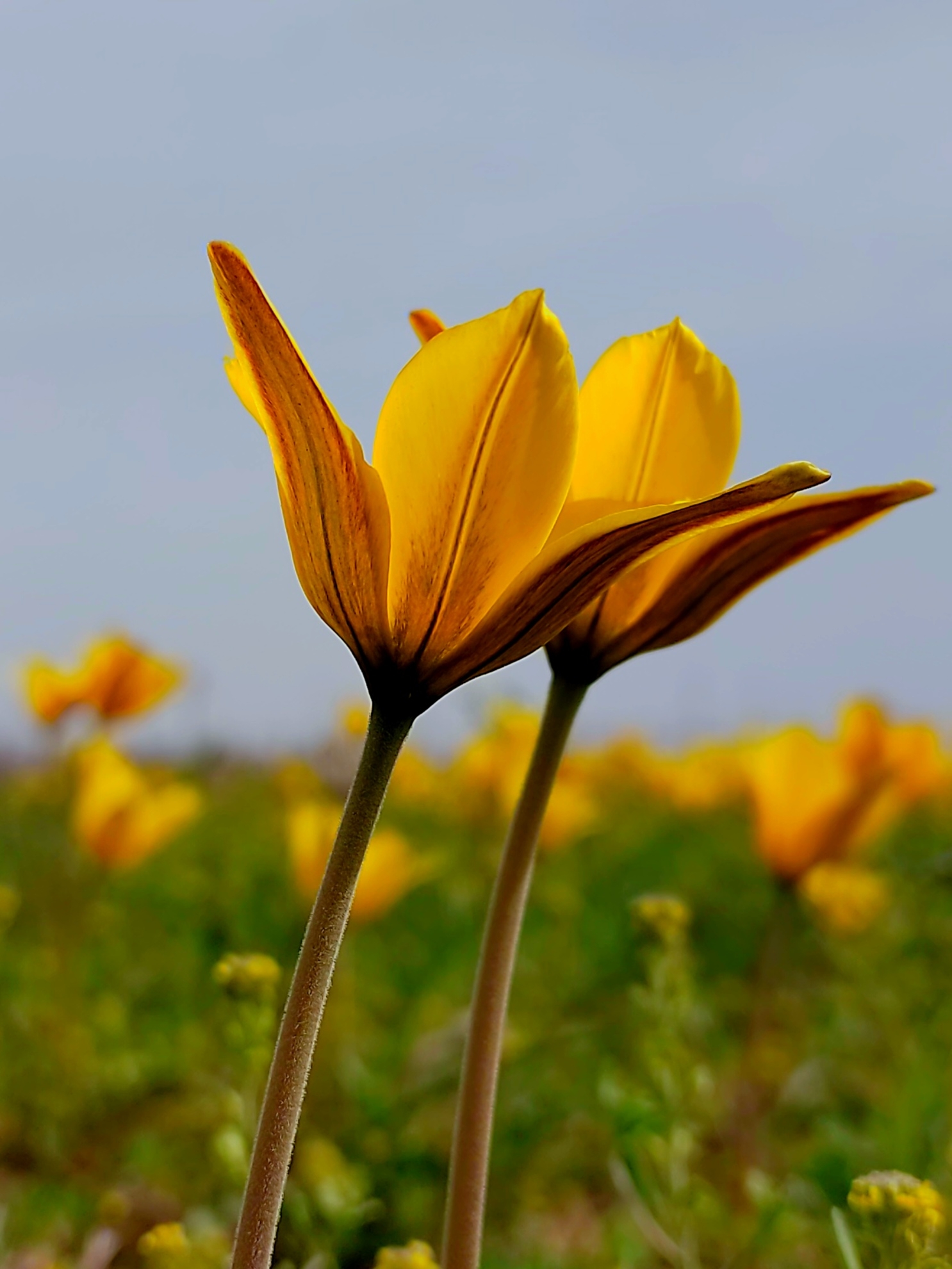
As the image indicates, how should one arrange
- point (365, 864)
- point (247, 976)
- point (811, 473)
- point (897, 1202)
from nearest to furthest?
point (811, 473), point (897, 1202), point (247, 976), point (365, 864)

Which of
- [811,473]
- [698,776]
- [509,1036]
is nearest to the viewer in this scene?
[811,473]

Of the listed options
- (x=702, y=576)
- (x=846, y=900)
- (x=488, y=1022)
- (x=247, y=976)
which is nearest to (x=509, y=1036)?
(x=247, y=976)

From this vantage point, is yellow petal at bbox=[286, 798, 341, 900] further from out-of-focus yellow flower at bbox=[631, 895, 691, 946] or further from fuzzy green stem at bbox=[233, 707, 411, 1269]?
fuzzy green stem at bbox=[233, 707, 411, 1269]

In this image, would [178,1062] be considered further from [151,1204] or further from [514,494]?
[514,494]

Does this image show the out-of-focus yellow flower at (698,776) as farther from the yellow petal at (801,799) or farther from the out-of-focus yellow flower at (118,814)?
the yellow petal at (801,799)

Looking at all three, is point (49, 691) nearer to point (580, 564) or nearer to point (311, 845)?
point (311, 845)

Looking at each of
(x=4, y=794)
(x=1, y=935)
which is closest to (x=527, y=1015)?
(x=1, y=935)
